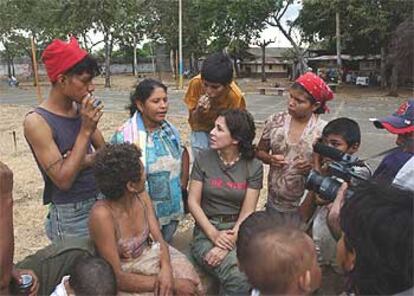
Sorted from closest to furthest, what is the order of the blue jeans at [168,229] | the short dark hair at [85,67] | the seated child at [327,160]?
the short dark hair at [85,67], the seated child at [327,160], the blue jeans at [168,229]

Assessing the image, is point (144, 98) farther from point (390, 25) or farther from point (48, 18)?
point (48, 18)

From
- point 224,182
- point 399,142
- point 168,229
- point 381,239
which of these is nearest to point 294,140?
point 224,182

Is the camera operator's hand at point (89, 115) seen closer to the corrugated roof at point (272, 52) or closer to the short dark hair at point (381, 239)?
the short dark hair at point (381, 239)

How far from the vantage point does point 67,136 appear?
2.53 metres

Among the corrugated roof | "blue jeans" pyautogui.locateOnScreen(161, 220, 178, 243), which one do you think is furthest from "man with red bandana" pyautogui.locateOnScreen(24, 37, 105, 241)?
the corrugated roof

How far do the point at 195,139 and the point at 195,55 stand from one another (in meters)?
44.4

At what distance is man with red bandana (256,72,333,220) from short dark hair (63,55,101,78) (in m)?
1.14

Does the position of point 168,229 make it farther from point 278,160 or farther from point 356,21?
point 356,21

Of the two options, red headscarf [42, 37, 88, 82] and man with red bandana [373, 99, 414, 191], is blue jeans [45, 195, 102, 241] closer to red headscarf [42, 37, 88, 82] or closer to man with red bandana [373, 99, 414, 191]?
red headscarf [42, 37, 88, 82]

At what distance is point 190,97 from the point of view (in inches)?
146

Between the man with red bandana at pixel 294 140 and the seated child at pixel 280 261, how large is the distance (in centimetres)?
Result: 143

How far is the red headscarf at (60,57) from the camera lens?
251cm

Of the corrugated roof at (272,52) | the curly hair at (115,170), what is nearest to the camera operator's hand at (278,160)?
the curly hair at (115,170)

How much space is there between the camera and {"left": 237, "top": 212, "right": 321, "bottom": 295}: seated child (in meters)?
1.53
